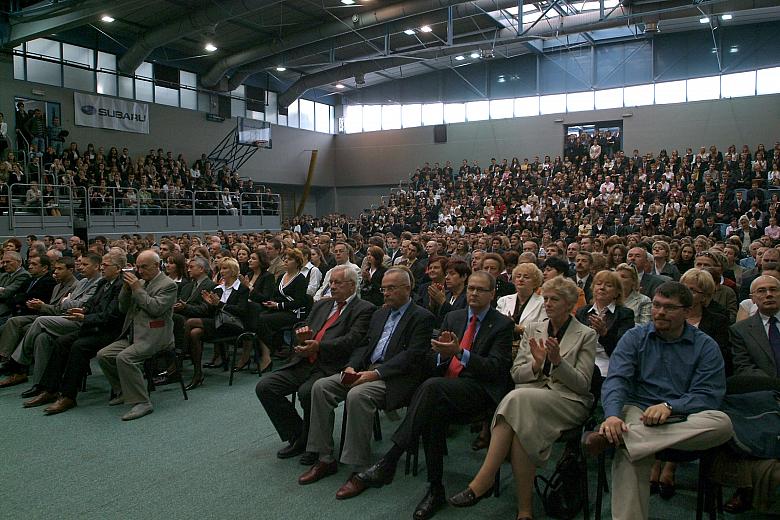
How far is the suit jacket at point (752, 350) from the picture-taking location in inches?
127

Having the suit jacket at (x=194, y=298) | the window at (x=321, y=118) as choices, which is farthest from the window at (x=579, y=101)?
the suit jacket at (x=194, y=298)

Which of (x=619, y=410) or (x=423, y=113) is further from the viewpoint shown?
(x=423, y=113)

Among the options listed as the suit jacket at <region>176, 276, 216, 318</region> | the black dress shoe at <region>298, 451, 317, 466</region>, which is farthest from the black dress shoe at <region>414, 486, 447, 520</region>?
the suit jacket at <region>176, 276, 216, 318</region>

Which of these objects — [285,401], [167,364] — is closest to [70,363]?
[167,364]

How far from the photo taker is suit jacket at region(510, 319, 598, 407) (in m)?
3.00

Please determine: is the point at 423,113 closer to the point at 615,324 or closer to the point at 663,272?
the point at 663,272

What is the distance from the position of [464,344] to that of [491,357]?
211 millimetres

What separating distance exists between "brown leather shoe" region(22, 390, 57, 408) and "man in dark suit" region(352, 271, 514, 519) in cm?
326

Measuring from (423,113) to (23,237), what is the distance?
641 inches

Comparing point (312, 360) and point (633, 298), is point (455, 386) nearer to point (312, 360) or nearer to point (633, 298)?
point (312, 360)

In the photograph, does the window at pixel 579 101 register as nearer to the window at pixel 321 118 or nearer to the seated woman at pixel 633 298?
the window at pixel 321 118

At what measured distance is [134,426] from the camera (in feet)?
14.5

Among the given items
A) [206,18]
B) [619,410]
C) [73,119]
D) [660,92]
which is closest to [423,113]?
[660,92]

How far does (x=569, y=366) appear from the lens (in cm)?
297
